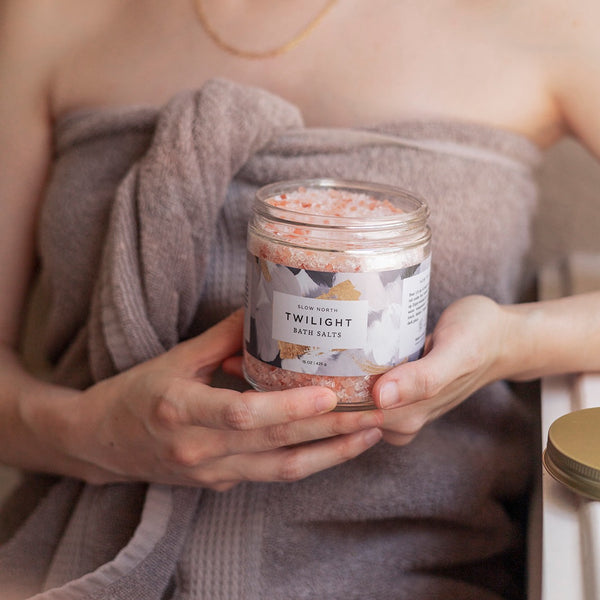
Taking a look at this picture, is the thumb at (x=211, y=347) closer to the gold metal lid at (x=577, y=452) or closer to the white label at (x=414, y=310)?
the white label at (x=414, y=310)

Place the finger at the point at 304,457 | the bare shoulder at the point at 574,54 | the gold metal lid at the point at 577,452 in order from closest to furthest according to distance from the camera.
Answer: the gold metal lid at the point at 577,452
the finger at the point at 304,457
the bare shoulder at the point at 574,54

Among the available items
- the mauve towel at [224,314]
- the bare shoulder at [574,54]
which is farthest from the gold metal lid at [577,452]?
the bare shoulder at [574,54]

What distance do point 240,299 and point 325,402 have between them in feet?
0.79

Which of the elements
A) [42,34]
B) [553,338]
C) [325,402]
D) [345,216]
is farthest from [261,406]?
[42,34]

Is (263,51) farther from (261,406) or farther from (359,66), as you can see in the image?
(261,406)

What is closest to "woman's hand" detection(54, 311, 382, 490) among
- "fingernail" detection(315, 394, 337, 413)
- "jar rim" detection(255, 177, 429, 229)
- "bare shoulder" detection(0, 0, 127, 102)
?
"fingernail" detection(315, 394, 337, 413)

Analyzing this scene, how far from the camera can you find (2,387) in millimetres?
758

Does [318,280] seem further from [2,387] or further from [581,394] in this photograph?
[2,387]

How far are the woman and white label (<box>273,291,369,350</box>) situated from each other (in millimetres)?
96

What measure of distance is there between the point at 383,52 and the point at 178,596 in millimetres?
577

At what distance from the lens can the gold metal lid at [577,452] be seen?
447 millimetres

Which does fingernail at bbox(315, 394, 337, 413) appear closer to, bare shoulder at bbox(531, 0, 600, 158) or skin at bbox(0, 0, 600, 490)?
skin at bbox(0, 0, 600, 490)

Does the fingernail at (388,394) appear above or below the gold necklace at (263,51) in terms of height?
below

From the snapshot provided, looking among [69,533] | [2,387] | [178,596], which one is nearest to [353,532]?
[178,596]
